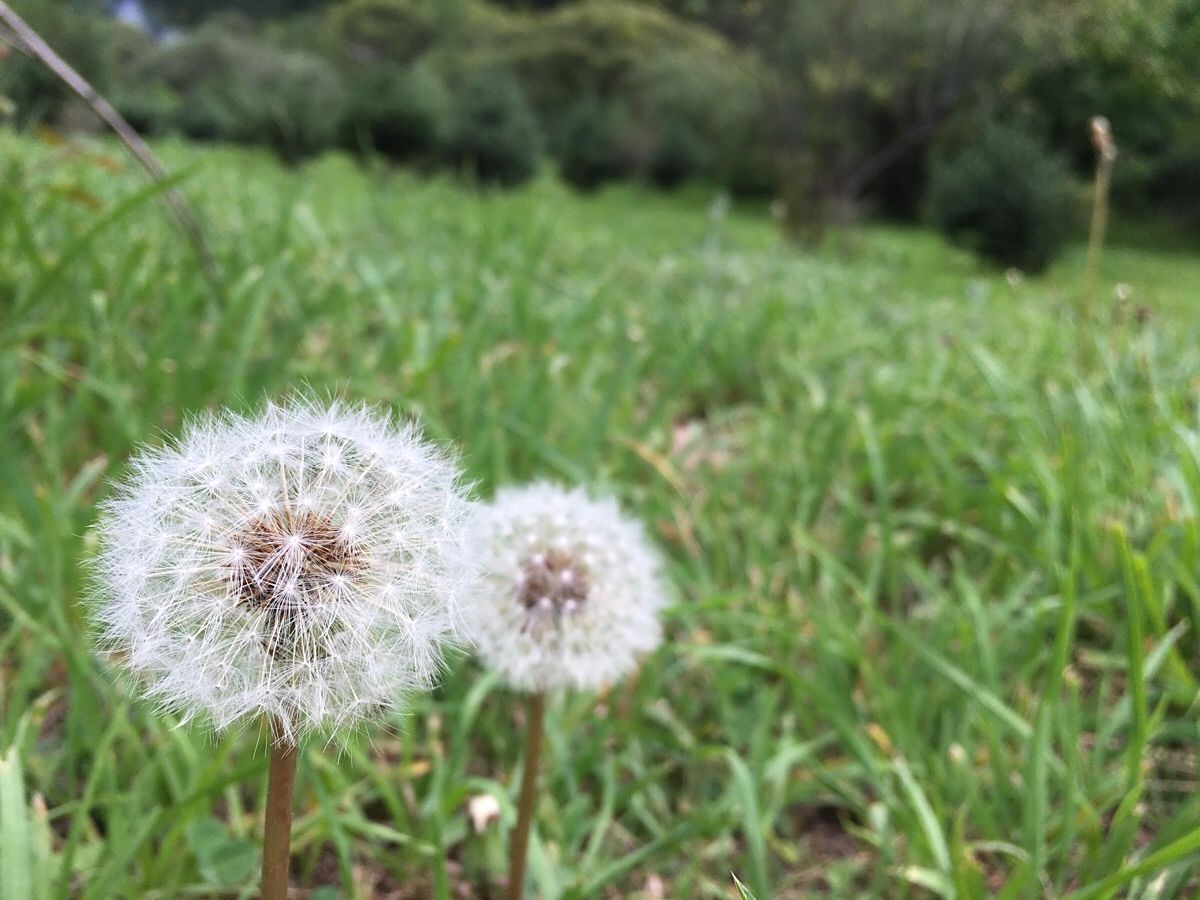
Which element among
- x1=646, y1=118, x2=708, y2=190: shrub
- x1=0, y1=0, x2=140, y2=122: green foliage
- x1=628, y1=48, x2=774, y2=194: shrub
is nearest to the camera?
x1=0, y1=0, x2=140, y2=122: green foliage

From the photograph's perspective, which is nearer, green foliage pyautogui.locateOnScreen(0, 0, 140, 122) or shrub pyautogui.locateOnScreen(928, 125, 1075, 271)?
green foliage pyautogui.locateOnScreen(0, 0, 140, 122)

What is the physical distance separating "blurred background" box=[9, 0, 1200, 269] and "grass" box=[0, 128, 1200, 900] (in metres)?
1.45

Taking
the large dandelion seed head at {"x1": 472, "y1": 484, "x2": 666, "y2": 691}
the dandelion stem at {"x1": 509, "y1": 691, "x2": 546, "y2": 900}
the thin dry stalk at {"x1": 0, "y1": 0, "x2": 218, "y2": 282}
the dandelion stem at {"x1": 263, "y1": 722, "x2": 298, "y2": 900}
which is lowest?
the dandelion stem at {"x1": 509, "y1": 691, "x2": 546, "y2": 900}

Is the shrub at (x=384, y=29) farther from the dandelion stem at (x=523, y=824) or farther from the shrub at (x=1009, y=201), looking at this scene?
the dandelion stem at (x=523, y=824)

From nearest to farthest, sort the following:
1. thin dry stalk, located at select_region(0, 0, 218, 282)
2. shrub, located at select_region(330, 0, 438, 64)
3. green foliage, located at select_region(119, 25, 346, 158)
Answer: thin dry stalk, located at select_region(0, 0, 218, 282) < green foliage, located at select_region(119, 25, 346, 158) < shrub, located at select_region(330, 0, 438, 64)

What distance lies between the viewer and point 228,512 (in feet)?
2.19

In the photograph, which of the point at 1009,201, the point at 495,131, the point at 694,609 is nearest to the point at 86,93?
the point at 694,609

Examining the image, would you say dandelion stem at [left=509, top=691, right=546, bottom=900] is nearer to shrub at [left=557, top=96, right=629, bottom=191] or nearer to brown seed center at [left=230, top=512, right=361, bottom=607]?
brown seed center at [left=230, top=512, right=361, bottom=607]

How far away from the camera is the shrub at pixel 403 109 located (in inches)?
578

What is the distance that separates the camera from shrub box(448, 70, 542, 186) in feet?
55.7

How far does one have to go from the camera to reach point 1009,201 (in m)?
13.7

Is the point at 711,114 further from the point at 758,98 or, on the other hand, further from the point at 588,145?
the point at 758,98

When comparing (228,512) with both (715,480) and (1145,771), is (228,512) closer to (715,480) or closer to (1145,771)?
(1145,771)

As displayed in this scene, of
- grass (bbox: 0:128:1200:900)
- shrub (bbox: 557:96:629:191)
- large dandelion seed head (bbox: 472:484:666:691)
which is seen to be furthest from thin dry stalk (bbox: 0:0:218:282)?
shrub (bbox: 557:96:629:191)
